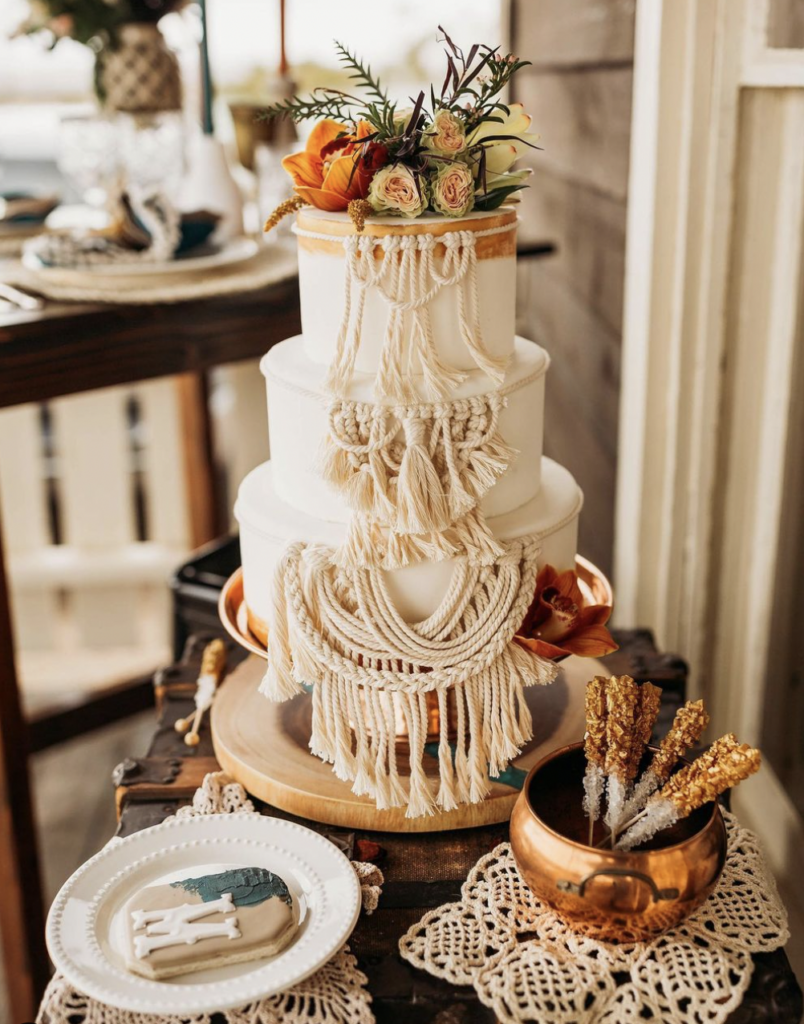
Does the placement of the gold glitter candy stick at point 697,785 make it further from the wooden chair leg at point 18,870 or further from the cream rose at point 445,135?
the wooden chair leg at point 18,870

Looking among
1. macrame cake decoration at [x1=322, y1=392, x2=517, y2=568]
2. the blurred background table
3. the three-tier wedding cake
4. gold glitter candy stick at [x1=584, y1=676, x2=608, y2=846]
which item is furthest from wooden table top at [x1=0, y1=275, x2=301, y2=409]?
gold glitter candy stick at [x1=584, y1=676, x2=608, y2=846]

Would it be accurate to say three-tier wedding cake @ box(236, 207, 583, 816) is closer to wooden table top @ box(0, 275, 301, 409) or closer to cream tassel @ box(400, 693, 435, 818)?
cream tassel @ box(400, 693, 435, 818)

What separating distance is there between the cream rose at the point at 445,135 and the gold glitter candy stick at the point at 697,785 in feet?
1.59

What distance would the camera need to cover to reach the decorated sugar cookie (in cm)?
76

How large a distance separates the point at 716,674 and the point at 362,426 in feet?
2.61

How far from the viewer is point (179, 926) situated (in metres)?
0.78

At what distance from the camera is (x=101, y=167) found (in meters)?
1.81

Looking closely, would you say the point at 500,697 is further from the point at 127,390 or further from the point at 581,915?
the point at 127,390

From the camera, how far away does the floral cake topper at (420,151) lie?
830 millimetres

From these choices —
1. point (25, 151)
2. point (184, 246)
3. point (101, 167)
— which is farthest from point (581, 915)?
point (25, 151)

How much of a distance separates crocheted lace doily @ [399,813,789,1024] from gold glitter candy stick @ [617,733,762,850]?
8cm

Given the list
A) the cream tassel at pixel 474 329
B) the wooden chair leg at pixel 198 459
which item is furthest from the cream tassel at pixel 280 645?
the wooden chair leg at pixel 198 459

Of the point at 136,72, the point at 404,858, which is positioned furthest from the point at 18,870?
the point at 136,72

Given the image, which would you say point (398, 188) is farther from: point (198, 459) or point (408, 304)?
point (198, 459)
